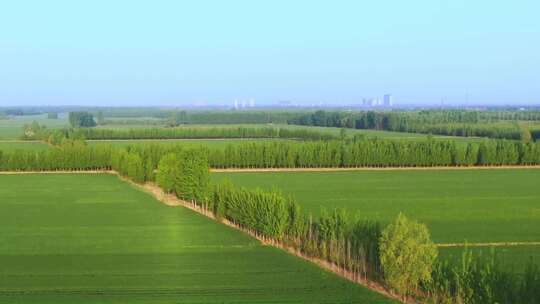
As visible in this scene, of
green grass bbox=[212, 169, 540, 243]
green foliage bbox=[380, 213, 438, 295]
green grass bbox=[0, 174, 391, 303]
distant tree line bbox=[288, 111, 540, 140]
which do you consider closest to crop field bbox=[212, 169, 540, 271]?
green grass bbox=[212, 169, 540, 243]

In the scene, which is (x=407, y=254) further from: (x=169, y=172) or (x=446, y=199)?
(x=169, y=172)

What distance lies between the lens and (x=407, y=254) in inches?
906

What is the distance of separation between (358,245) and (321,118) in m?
159

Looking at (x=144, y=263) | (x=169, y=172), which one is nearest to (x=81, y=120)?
(x=169, y=172)

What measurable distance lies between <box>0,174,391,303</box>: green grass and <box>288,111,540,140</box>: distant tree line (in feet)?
268

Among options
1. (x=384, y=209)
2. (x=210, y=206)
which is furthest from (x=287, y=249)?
(x=384, y=209)

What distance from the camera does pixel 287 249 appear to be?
31.9 metres

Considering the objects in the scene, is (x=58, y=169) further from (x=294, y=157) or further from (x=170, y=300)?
(x=170, y=300)

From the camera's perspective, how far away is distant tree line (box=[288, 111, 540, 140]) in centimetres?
12153

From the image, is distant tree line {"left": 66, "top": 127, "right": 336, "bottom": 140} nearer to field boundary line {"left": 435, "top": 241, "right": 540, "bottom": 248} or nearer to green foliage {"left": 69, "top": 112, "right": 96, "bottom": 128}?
green foliage {"left": 69, "top": 112, "right": 96, "bottom": 128}

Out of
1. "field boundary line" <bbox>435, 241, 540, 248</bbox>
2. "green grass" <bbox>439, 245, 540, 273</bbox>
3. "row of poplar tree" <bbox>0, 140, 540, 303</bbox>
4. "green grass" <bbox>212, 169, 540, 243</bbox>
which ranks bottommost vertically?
"green grass" <bbox>212, 169, 540, 243</bbox>

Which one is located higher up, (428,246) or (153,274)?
(428,246)

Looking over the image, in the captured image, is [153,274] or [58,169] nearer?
[153,274]

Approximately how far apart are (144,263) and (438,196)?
30195mm
